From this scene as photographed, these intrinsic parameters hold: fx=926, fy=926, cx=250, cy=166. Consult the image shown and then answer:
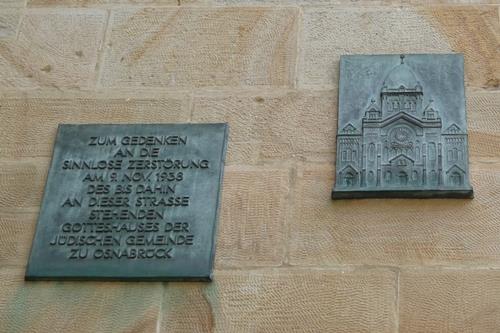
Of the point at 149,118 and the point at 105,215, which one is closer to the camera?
the point at 105,215

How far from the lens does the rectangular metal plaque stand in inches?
191

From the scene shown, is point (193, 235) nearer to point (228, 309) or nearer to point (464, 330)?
point (228, 309)

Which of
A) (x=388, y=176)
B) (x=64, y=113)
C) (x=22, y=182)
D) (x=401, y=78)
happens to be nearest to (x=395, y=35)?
(x=401, y=78)

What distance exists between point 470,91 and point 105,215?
7.14 feet

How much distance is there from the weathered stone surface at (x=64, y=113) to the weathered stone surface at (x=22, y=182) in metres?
0.07

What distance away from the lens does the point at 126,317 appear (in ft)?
15.5

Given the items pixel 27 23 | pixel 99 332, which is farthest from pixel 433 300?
pixel 27 23

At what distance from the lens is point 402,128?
201 inches

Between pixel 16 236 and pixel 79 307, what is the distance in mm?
602

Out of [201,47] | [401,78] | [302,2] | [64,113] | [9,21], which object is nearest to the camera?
[401,78]

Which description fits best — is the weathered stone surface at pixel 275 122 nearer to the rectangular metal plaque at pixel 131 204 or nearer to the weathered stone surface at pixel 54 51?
the rectangular metal plaque at pixel 131 204

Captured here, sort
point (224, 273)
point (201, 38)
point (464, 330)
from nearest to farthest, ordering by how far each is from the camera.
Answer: point (464, 330) → point (224, 273) → point (201, 38)

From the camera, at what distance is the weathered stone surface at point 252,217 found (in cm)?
485

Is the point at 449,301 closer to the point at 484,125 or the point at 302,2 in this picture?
the point at 484,125
